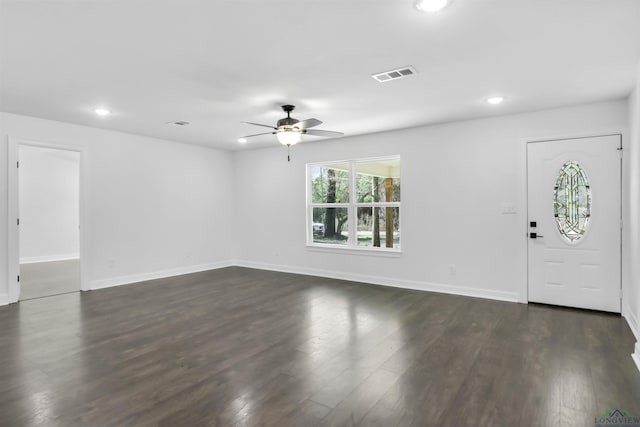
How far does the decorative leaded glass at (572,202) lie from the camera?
14.2 feet

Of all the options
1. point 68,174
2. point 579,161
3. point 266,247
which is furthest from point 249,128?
point 68,174

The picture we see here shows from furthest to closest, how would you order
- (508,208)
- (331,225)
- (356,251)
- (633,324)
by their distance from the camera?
1. (331,225)
2. (356,251)
3. (508,208)
4. (633,324)

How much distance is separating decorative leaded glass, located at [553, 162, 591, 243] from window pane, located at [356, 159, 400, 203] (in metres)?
2.21

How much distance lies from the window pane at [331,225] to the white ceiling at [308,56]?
2289mm

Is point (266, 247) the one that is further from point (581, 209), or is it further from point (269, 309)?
point (581, 209)

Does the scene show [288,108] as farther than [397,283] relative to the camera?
No

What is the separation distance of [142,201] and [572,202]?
649 centimetres

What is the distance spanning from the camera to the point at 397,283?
224 inches

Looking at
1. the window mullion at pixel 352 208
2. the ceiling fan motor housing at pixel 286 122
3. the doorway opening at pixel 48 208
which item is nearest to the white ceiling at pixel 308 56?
the ceiling fan motor housing at pixel 286 122

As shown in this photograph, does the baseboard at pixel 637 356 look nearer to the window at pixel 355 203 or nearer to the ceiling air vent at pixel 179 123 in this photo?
the window at pixel 355 203

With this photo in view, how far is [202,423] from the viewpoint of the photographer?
2078 mm

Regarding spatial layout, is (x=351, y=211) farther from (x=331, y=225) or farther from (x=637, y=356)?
(x=637, y=356)

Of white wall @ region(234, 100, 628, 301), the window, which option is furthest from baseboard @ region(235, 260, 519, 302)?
the window

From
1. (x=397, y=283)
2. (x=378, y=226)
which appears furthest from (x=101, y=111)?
(x=397, y=283)
